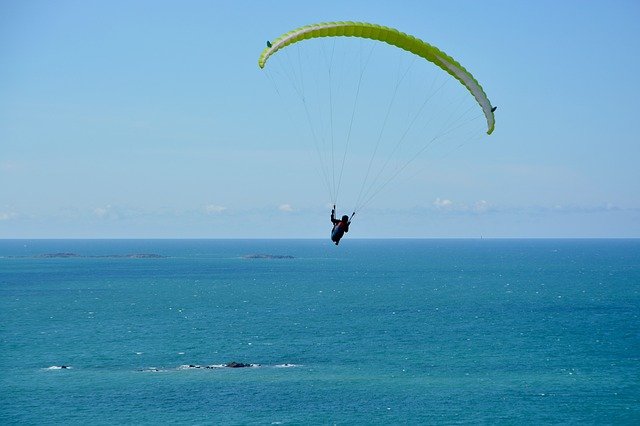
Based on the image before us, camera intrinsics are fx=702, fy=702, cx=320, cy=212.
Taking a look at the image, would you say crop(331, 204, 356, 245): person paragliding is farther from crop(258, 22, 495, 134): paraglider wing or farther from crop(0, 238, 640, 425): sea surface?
crop(0, 238, 640, 425): sea surface

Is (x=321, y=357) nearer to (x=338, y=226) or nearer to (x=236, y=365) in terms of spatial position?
(x=236, y=365)

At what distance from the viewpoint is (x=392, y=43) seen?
27.2m

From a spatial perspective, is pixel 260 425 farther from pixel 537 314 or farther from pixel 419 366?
pixel 537 314

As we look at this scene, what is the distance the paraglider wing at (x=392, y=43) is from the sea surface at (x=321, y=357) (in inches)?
895

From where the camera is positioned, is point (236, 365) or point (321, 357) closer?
point (236, 365)

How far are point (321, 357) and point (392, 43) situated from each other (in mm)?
39227

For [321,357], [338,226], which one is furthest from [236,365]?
[338,226]

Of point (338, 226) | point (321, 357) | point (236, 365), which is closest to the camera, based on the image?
point (338, 226)

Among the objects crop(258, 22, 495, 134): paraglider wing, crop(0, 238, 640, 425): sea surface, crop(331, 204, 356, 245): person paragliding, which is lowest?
crop(0, 238, 640, 425): sea surface

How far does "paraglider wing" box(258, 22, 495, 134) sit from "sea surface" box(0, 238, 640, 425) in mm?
22729

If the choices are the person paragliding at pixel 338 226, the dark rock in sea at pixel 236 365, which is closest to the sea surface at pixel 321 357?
the dark rock in sea at pixel 236 365

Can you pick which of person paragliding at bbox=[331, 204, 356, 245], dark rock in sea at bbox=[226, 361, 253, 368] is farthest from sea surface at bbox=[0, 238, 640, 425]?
person paragliding at bbox=[331, 204, 356, 245]

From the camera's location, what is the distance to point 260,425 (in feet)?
138

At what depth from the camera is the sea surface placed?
45250 millimetres
